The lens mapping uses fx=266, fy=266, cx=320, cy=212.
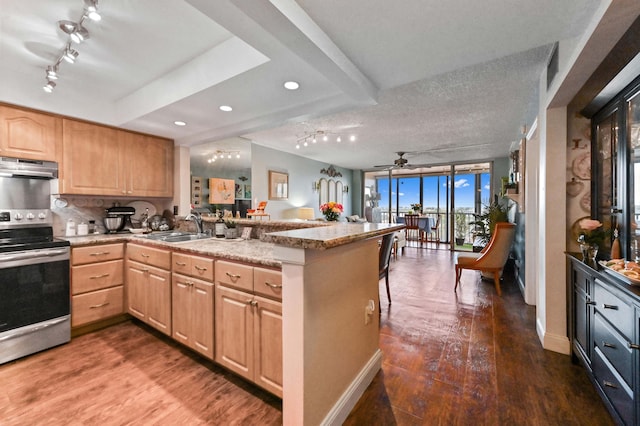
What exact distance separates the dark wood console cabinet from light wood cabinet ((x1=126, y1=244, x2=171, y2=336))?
2.91m

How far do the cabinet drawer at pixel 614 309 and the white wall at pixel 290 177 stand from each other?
15.0 feet

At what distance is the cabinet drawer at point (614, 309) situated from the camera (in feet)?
4.15

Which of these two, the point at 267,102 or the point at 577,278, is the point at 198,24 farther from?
the point at 577,278

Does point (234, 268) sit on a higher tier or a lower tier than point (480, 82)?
lower

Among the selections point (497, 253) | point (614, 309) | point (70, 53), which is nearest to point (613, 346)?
point (614, 309)

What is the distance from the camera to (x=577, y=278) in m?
1.94

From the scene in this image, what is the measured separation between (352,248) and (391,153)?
5.06m

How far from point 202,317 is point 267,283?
30.7 inches

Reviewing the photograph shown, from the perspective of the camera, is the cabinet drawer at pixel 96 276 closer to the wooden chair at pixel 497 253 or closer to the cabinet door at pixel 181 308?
the cabinet door at pixel 181 308

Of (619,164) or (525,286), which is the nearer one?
(619,164)

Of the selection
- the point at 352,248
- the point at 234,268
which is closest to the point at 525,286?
the point at 352,248

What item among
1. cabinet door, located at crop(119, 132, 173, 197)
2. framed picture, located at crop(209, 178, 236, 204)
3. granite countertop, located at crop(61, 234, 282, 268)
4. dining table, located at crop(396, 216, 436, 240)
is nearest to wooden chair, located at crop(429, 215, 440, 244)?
dining table, located at crop(396, 216, 436, 240)

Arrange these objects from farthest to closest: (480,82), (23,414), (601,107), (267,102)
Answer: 1. (480,82)
2. (267,102)
3. (601,107)
4. (23,414)

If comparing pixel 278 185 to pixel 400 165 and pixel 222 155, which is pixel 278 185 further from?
pixel 400 165
